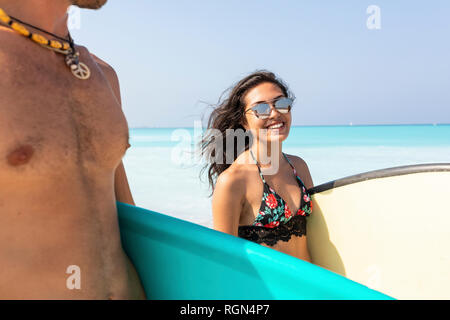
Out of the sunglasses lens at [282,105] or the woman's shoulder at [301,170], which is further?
the woman's shoulder at [301,170]

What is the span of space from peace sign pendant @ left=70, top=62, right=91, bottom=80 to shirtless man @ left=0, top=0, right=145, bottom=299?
0.01 meters

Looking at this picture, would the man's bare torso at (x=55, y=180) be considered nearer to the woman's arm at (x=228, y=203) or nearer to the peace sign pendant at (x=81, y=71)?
the peace sign pendant at (x=81, y=71)

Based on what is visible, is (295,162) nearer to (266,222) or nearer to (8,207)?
(266,222)

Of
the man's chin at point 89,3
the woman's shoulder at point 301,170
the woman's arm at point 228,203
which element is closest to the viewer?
the man's chin at point 89,3

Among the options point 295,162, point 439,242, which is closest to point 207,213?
point 295,162

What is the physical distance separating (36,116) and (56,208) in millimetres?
243

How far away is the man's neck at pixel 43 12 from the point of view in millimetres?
1035

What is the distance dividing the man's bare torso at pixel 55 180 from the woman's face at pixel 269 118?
1.23m

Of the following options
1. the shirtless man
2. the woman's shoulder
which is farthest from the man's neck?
the woman's shoulder

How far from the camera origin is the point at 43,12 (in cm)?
111

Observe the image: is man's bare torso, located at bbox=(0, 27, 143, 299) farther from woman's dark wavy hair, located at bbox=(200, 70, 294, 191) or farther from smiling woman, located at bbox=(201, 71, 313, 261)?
woman's dark wavy hair, located at bbox=(200, 70, 294, 191)

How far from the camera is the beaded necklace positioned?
3.25 feet

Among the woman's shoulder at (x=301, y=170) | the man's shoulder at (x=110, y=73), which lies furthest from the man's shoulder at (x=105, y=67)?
the woman's shoulder at (x=301, y=170)

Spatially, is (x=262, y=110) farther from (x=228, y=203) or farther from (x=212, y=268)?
(x=212, y=268)
